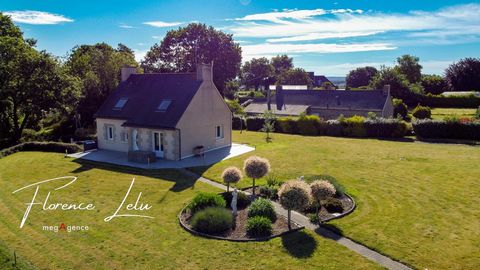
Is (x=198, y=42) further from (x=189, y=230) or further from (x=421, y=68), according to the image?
(x=421, y=68)

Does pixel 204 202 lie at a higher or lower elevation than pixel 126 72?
lower

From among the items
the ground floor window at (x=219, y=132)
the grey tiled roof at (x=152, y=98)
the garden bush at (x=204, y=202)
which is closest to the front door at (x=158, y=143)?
the grey tiled roof at (x=152, y=98)

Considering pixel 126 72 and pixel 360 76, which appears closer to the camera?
pixel 126 72

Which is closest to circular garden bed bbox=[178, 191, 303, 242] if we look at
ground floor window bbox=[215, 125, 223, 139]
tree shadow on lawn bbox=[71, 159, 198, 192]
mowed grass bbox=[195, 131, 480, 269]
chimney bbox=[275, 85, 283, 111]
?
mowed grass bbox=[195, 131, 480, 269]

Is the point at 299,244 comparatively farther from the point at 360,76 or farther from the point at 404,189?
the point at 360,76

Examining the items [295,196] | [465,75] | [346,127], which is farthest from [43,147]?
[465,75]

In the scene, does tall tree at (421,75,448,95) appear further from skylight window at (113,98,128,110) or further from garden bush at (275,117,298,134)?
skylight window at (113,98,128,110)
